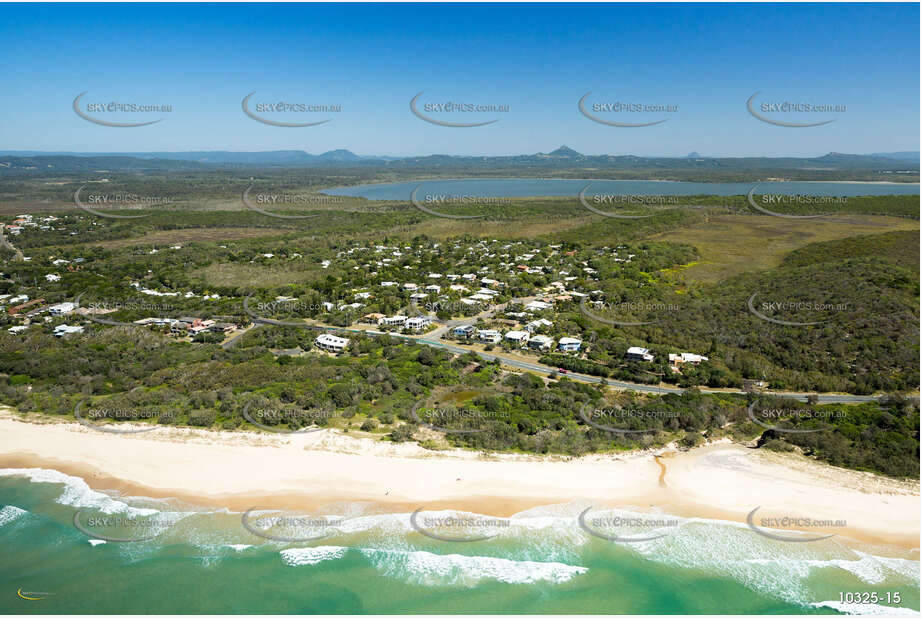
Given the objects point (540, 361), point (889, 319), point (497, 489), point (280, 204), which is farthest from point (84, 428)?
point (280, 204)

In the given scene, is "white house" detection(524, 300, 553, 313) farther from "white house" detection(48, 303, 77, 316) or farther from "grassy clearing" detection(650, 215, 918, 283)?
"white house" detection(48, 303, 77, 316)

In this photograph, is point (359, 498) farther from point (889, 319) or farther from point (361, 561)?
point (889, 319)

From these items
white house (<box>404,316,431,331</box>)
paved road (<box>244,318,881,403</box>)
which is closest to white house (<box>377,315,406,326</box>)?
white house (<box>404,316,431,331</box>)

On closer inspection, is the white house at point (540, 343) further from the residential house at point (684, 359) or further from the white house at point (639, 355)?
the residential house at point (684, 359)

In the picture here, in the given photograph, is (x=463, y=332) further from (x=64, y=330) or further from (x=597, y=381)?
(x=64, y=330)

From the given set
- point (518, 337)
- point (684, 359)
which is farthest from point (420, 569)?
point (684, 359)

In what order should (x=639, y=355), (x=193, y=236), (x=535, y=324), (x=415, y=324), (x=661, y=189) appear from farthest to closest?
(x=661, y=189) < (x=193, y=236) < (x=415, y=324) < (x=535, y=324) < (x=639, y=355)

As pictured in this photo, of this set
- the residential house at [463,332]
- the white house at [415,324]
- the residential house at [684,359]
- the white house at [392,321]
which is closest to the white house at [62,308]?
the white house at [392,321]
